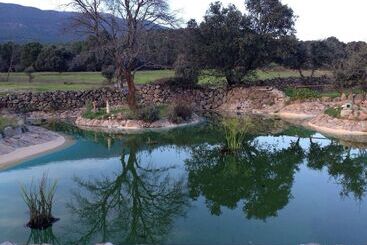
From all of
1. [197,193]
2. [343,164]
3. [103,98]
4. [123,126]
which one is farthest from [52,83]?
[197,193]

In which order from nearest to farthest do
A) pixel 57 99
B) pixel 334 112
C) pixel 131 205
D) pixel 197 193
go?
pixel 131 205, pixel 197 193, pixel 334 112, pixel 57 99

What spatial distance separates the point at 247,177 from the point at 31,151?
956cm

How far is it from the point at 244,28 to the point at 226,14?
6.02ft

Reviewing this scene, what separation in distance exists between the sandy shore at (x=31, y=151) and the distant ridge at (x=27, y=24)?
3893 inches

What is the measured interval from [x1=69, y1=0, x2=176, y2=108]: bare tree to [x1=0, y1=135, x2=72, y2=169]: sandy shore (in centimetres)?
698

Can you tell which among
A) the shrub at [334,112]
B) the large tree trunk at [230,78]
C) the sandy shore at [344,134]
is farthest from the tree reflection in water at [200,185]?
the large tree trunk at [230,78]

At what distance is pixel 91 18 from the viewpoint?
92.0 feet

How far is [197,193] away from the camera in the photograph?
13586 millimetres

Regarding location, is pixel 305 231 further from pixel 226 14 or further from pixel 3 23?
pixel 3 23

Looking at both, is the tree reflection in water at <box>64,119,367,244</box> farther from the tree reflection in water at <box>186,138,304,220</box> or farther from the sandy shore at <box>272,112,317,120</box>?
the sandy shore at <box>272,112,317,120</box>

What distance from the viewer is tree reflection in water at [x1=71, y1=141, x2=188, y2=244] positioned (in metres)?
10.3

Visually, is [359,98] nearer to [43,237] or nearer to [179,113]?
[179,113]

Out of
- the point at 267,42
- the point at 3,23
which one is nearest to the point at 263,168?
the point at 267,42

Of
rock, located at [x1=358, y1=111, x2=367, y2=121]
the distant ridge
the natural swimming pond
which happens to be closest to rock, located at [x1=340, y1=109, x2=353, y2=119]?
rock, located at [x1=358, y1=111, x2=367, y2=121]
